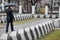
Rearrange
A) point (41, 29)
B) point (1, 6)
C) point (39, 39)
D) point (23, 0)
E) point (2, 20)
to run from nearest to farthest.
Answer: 1. point (39, 39)
2. point (41, 29)
3. point (2, 20)
4. point (1, 6)
5. point (23, 0)

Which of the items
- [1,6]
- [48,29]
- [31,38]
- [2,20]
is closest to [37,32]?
[31,38]

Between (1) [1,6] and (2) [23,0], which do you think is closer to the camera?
(1) [1,6]

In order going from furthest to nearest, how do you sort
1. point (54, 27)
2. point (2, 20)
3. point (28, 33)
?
point (2, 20) < point (54, 27) < point (28, 33)

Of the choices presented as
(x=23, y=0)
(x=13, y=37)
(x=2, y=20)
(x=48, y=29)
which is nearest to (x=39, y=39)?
(x=48, y=29)

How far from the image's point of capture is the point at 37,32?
16484mm

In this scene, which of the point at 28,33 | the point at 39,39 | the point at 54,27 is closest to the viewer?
the point at 28,33

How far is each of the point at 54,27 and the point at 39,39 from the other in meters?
7.88

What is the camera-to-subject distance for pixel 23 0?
83812 millimetres

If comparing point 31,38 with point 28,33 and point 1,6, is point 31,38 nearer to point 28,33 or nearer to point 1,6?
point 28,33

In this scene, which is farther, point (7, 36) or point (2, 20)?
point (2, 20)

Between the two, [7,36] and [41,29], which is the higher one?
[7,36]

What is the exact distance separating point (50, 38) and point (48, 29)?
13.0 feet

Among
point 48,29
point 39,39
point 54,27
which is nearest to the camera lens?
point 39,39

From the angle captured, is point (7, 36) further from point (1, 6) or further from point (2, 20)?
point (1, 6)
